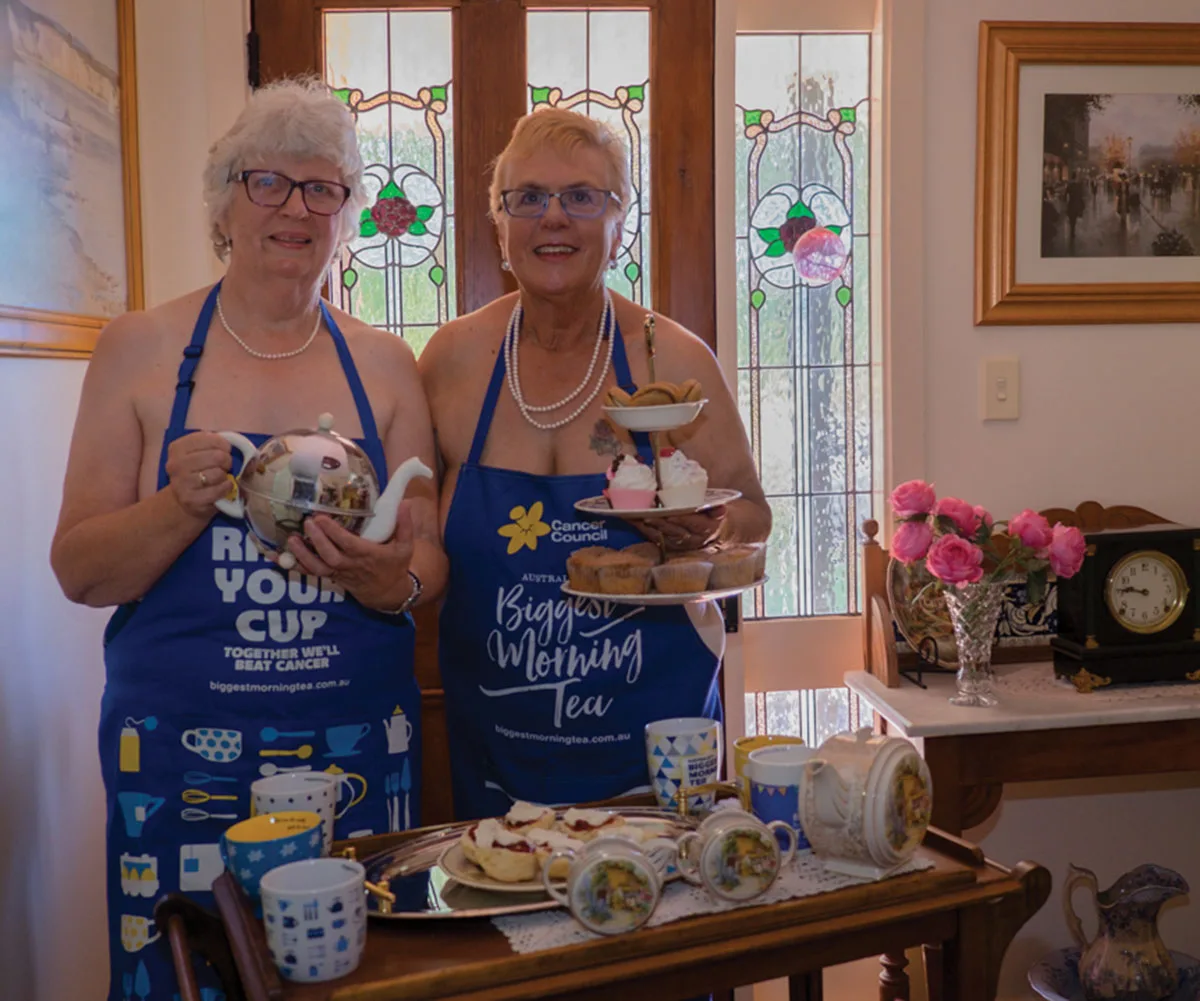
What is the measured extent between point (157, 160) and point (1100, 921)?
2399 mm

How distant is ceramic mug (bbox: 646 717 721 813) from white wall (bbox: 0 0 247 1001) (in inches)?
39.2

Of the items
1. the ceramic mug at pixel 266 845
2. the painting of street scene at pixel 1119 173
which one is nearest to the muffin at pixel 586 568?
the ceramic mug at pixel 266 845

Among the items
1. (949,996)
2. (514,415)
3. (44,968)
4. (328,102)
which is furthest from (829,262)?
(44,968)

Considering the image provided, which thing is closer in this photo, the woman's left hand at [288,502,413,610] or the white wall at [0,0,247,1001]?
the woman's left hand at [288,502,413,610]

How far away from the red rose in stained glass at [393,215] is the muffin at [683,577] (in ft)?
4.47

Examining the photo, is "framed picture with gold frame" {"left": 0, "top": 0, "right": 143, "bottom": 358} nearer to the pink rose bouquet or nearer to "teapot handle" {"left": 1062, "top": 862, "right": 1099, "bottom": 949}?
the pink rose bouquet

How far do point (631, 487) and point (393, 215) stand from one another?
134cm

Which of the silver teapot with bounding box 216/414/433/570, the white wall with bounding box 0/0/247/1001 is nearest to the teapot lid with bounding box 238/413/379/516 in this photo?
the silver teapot with bounding box 216/414/433/570

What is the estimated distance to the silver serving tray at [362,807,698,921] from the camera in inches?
45.9

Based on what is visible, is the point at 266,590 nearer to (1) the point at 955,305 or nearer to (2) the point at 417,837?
(2) the point at 417,837

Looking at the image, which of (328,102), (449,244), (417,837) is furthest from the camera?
(449,244)

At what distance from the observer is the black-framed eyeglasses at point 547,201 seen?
1.71 meters

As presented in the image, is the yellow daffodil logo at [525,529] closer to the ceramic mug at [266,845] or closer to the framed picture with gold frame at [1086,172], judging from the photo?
the ceramic mug at [266,845]

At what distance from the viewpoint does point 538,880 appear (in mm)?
1208
